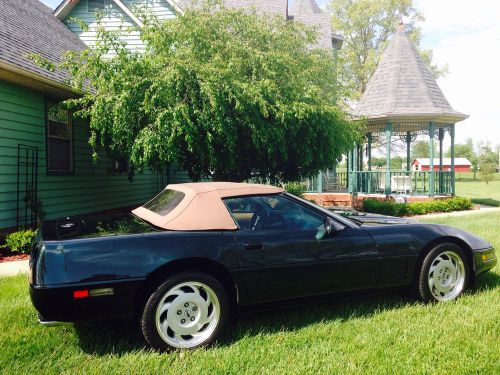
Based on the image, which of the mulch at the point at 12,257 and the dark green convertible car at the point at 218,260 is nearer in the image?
the dark green convertible car at the point at 218,260

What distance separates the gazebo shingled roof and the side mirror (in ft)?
38.1

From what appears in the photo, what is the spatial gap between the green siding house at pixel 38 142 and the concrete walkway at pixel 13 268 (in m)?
1.49

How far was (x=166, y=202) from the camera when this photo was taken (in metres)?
3.93

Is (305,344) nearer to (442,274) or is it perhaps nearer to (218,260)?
(218,260)

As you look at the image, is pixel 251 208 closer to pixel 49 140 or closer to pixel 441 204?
pixel 49 140

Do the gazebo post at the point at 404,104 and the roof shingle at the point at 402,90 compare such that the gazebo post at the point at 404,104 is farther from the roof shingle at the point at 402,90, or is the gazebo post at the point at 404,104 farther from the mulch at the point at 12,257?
the mulch at the point at 12,257

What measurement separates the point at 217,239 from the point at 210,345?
83 cm

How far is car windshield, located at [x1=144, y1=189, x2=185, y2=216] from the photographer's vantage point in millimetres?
3670

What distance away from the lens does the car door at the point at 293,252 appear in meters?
3.37

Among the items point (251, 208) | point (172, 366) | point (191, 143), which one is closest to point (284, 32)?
point (191, 143)

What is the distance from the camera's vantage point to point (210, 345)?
319 centimetres

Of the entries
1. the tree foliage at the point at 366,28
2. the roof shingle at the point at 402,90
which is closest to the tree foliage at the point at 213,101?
the roof shingle at the point at 402,90

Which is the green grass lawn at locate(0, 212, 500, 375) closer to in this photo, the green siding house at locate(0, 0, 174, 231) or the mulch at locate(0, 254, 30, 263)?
the mulch at locate(0, 254, 30, 263)

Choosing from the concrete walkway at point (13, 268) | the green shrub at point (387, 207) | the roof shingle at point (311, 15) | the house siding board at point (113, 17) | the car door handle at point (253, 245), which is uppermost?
the roof shingle at point (311, 15)
